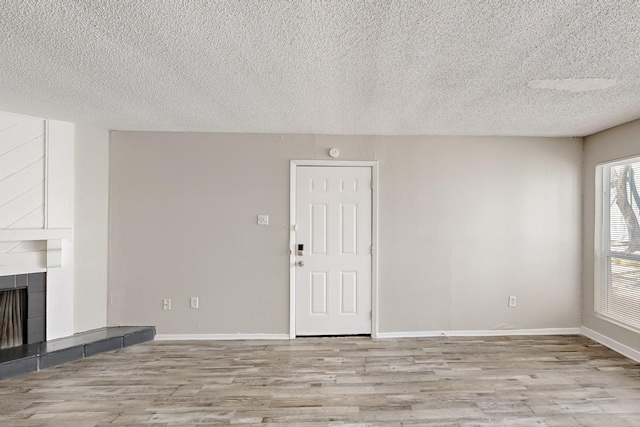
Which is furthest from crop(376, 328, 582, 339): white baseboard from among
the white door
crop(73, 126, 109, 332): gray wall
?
crop(73, 126, 109, 332): gray wall

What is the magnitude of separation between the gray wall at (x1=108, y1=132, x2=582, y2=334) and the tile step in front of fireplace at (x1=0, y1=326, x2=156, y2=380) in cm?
19

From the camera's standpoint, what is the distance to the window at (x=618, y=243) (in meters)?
3.53

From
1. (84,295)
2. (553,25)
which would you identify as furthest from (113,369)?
(553,25)

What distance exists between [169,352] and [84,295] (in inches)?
45.5

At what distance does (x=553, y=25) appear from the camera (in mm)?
1718

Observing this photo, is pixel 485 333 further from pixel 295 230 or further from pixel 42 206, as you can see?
pixel 42 206

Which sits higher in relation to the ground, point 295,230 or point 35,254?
point 295,230

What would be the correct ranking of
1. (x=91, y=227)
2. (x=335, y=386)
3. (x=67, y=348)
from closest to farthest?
1. (x=335, y=386)
2. (x=67, y=348)
3. (x=91, y=227)

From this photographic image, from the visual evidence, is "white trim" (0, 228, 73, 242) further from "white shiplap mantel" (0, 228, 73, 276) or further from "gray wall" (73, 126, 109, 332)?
"gray wall" (73, 126, 109, 332)

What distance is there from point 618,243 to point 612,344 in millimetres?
1087

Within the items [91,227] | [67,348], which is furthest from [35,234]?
[67,348]

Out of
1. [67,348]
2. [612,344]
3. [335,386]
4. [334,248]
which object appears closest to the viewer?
[335,386]

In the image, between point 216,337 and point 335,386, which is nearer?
point 335,386

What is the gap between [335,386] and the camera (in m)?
2.84
